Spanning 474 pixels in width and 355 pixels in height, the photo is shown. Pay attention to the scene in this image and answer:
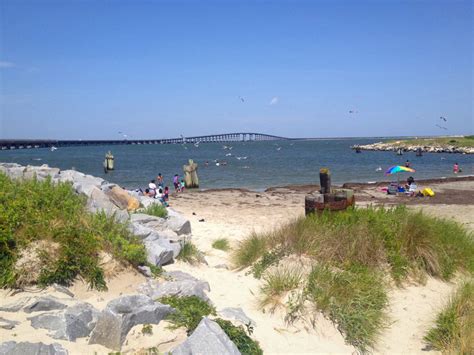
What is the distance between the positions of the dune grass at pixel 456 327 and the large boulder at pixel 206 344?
297cm

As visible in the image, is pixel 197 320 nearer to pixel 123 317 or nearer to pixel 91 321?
pixel 123 317

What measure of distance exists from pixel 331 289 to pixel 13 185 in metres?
5.49

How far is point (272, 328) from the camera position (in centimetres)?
549

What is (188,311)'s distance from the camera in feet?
16.2

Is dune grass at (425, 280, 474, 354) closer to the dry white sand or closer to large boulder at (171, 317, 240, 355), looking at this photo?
the dry white sand

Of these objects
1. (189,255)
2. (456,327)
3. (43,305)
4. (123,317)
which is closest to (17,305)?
(43,305)

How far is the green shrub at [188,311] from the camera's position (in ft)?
15.3

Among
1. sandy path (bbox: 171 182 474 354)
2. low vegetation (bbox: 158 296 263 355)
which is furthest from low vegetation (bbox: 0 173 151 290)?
sandy path (bbox: 171 182 474 354)

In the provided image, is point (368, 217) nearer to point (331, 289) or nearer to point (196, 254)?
point (331, 289)

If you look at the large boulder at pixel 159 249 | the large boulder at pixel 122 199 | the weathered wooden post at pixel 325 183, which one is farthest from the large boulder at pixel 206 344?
the large boulder at pixel 122 199

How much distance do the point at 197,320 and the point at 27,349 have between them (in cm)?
171

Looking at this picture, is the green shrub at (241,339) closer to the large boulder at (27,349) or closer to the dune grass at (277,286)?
the dune grass at (277,286)

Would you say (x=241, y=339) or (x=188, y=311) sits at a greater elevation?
(x=188, y=311)

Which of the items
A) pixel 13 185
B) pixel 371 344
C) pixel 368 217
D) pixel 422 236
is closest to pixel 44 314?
pixel 13 185
